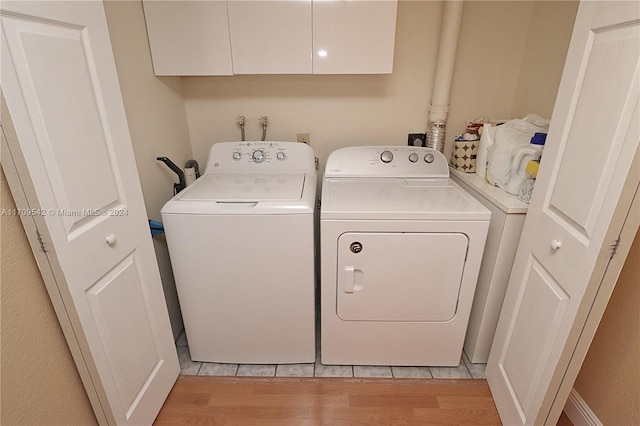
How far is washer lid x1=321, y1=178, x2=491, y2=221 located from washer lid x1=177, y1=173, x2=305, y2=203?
17 centimetres

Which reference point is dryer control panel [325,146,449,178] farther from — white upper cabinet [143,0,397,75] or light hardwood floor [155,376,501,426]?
light hardwood floor [155,376,501,426]

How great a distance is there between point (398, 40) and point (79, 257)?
187 cm

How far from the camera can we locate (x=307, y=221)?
4.47 ft

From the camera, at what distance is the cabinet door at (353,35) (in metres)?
1.53

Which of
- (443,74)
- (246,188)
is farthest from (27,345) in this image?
(443,74)

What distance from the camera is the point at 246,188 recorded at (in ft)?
5.11

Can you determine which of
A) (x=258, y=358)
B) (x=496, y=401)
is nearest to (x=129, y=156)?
(x=258, y=358)

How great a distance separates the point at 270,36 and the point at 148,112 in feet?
2.32

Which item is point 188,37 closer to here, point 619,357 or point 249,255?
point 249,255

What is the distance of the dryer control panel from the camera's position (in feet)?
5.87

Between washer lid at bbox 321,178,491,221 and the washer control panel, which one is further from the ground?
the washer control panel

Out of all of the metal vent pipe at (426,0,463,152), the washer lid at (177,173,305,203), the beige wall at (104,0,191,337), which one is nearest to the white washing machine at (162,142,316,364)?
the washer lid at (177,173,305,203)

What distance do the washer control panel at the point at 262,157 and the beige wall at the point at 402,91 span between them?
286 mm

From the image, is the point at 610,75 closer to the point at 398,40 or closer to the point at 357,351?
the point at 398,40
